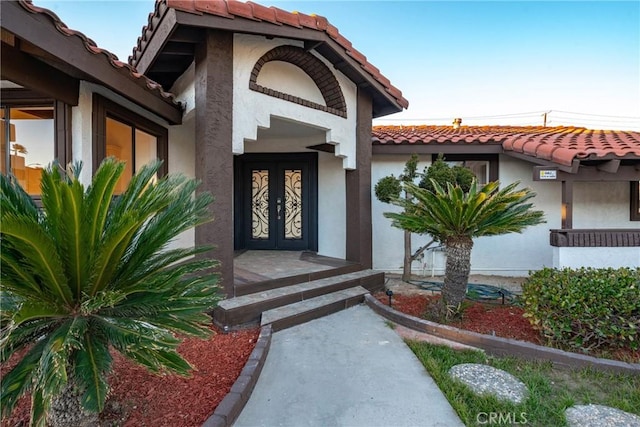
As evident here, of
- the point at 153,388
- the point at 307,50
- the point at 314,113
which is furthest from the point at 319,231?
the point at 153,388

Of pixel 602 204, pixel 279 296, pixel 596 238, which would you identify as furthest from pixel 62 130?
pixel 602 204

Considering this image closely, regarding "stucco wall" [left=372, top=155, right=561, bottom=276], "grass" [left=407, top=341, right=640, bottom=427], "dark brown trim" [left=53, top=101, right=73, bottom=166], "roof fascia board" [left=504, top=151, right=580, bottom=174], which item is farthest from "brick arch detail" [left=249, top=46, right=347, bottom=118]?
"grass" [left=407, top=341, right=640, bottom=427]

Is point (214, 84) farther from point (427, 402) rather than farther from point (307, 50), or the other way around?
point (427, 402)

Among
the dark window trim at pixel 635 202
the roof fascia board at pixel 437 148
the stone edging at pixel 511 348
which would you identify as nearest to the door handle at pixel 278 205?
the roof fascia board at pixel 437 148

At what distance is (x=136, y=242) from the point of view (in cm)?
251

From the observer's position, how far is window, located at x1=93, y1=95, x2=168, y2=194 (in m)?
4.66

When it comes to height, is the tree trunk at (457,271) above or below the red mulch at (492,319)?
above

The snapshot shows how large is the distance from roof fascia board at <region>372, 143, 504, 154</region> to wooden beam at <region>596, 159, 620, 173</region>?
2038 millimetres

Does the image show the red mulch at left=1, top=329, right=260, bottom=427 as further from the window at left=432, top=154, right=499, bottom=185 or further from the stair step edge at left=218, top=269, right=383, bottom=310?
the window at left=432, top=154, right=499, bottom=185

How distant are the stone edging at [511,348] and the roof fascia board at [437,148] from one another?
177 inches

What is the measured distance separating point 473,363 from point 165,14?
6206mm

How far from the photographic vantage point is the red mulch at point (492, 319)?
410cm

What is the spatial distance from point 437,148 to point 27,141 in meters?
7.98

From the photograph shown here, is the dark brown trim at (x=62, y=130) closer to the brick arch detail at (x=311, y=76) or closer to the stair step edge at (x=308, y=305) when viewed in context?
the brick arch detail at (x=311, y=76)
